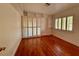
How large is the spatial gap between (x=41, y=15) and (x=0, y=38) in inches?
246

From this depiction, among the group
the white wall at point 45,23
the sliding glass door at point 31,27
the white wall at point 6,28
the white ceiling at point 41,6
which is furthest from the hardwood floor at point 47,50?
the white wall at point 45,23

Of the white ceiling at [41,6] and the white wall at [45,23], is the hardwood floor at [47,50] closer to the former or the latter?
the white ceiling at [41,6]

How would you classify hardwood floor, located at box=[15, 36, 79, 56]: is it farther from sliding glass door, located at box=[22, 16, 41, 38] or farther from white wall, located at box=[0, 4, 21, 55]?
sliding glass door, located at box=[22, 16, 41, 38]

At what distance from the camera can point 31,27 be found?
7.18 metres

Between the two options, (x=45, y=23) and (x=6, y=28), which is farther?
(x=45, y=23)

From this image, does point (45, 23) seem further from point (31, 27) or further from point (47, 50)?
point (47, 50)

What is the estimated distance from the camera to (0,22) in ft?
5.90

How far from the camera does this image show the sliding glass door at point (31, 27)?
6.78m

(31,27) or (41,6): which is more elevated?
(41,6)

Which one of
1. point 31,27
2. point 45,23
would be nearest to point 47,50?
point 31,27

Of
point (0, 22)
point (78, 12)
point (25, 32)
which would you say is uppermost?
point (78, 12)

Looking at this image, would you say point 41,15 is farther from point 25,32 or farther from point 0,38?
point 0,38

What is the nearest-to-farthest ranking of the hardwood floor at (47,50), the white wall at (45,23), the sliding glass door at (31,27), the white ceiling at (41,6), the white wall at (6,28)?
the white wall at (6,28) < the hardwood floor at (47,50) < the white ceiling at (41,6) < the sliding glass door at (31,27) < the white wall at (45,23)

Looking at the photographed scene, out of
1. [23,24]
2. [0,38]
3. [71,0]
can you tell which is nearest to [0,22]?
[0,38]
